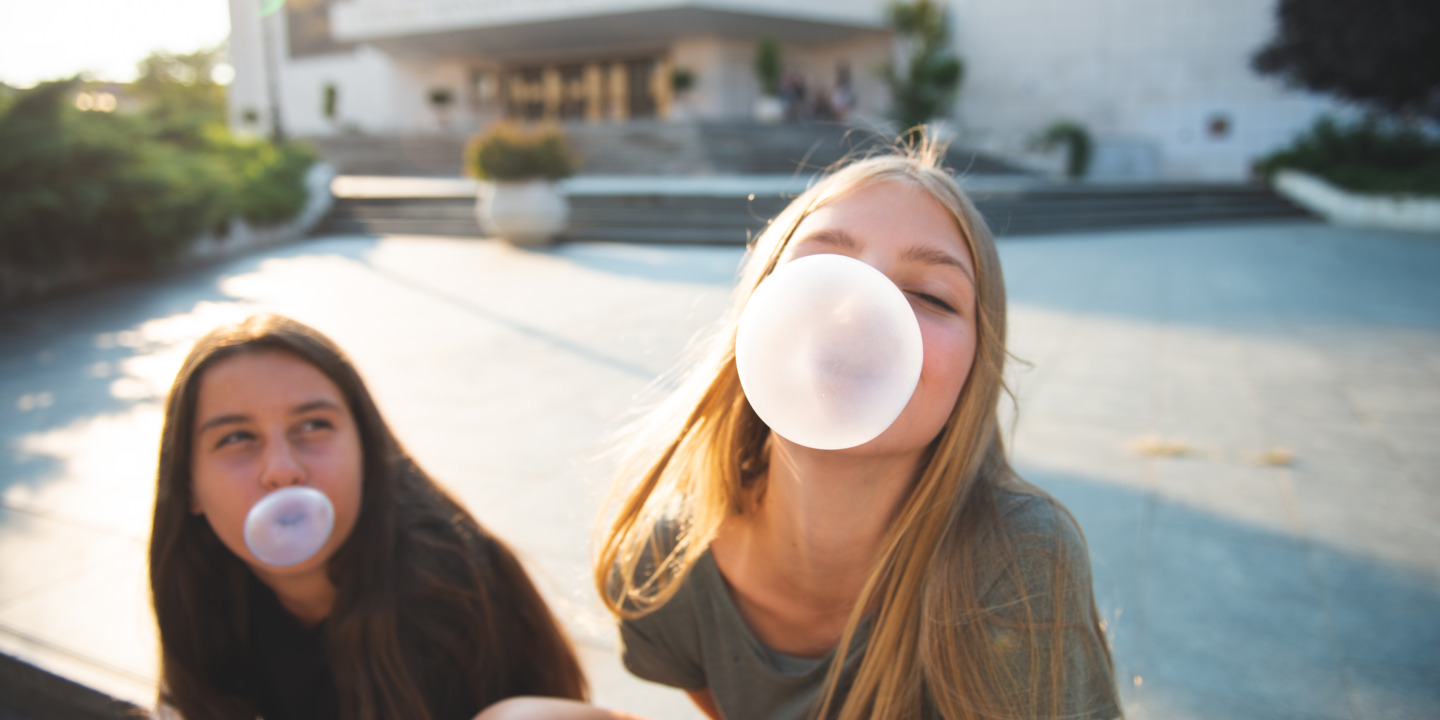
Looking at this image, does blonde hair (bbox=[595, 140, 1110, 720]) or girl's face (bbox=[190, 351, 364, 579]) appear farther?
girl's face (bbox=[190, 351, 364, 579])

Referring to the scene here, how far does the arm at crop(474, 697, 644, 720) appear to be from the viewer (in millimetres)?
1487

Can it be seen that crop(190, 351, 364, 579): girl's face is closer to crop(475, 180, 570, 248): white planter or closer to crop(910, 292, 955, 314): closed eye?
crop(910, 292, 955, 314): closed eye

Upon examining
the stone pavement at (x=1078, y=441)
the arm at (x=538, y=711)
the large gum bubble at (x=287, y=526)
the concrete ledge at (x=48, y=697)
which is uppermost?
the large gum bubble at (x=287, y=526)

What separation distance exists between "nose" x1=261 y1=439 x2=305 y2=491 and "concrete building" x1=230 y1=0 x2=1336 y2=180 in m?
16.9

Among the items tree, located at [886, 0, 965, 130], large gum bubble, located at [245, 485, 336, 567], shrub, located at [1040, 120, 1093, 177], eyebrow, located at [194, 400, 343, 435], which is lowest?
large gum bubble, located at [245, 485, 336, 567]

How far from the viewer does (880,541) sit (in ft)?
4.43

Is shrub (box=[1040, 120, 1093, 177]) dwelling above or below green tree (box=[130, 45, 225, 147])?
below

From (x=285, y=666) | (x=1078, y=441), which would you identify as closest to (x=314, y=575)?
(x=285, y=666)

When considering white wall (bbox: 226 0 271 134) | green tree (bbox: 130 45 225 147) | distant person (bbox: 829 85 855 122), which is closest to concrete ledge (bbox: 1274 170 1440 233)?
distant person (bbox: 829 85 855 122)

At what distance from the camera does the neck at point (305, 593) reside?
176cm

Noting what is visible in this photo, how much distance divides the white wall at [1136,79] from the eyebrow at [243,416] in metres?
23.5

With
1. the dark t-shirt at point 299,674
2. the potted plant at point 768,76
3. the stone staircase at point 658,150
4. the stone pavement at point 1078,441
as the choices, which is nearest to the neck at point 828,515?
the stone pavement at point 1078,441

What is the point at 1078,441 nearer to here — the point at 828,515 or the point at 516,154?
the point at 828,515

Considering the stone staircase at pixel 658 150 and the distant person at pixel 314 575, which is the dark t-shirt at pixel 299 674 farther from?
the stone staircase at pixel 658 150
